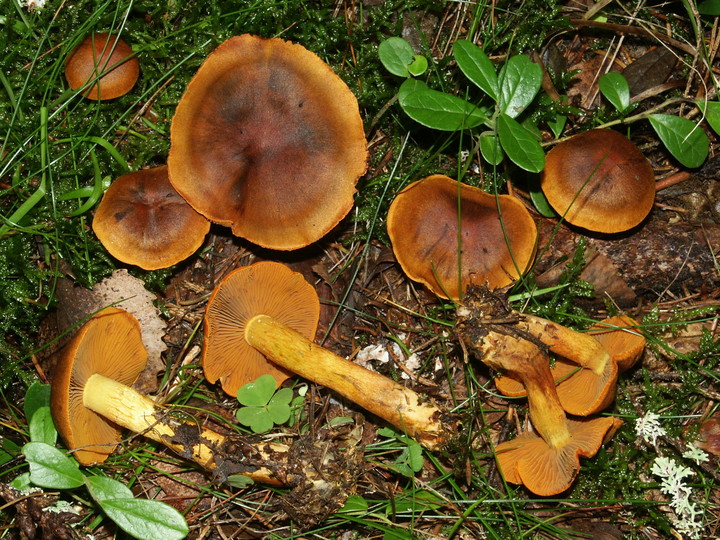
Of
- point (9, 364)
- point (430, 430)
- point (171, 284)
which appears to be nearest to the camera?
point (430, 430)

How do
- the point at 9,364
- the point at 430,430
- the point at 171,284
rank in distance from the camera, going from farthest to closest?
1. the point at 171,284
2. the point at 9,364
3. the point at 430,430

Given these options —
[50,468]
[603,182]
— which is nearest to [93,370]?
[50,468]

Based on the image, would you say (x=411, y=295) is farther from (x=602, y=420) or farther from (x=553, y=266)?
(x=602, y=420)

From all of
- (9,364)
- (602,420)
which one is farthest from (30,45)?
(602,420)

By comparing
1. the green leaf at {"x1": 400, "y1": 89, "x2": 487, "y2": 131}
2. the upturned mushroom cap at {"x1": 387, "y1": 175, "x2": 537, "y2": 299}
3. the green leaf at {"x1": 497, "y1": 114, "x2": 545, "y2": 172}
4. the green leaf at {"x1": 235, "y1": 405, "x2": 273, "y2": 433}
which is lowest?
the green leaf at {"x1": 235, "y1": 405, "x2": 273, "y2": 433}

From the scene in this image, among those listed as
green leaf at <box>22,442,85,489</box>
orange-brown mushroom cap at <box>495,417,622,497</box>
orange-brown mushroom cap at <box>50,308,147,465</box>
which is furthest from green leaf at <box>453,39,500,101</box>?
green leaf at <box>22,442,85,489</box>

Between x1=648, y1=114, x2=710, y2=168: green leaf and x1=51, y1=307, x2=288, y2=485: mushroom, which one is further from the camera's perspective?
x1=648, y1=114, x2=710, y2=168: green leaf

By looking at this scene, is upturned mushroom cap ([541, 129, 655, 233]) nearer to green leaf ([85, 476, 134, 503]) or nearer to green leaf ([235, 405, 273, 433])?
green leaf ([235, 405, 273, 433])

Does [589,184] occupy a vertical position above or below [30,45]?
below
